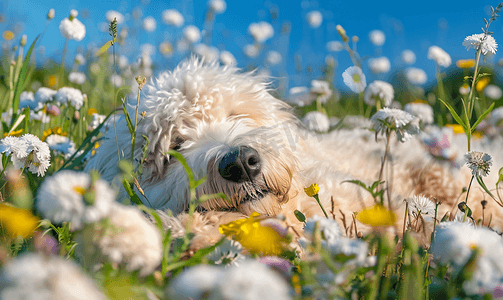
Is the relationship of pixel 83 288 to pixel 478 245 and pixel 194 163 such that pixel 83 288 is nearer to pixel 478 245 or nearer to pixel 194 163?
pixel 478 245

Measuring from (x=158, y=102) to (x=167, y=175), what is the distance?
481 mm

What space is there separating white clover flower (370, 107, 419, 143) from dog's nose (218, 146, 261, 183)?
65 centimetres

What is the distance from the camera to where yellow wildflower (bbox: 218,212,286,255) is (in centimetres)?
126

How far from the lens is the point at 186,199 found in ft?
7.33

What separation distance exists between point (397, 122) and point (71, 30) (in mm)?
2815

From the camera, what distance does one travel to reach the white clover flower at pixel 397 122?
5.47 ft

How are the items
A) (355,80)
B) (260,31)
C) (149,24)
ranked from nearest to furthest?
(355,80)
(260,31)
(149,24)

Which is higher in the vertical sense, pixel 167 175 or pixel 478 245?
pixel 478 245

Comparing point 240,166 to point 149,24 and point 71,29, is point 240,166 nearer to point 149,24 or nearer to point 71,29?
point 71,29

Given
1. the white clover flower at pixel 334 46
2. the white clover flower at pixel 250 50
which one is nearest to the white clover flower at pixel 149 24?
the white clover flower at pixel 250 50

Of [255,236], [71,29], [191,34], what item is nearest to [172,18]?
[191,34]

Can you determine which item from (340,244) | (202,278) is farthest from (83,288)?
(340,244)

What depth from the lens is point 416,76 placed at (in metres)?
6.65

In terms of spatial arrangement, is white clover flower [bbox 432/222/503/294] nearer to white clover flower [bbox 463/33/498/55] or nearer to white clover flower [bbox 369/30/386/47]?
white clover flower [bbox 463/33/498/55]
